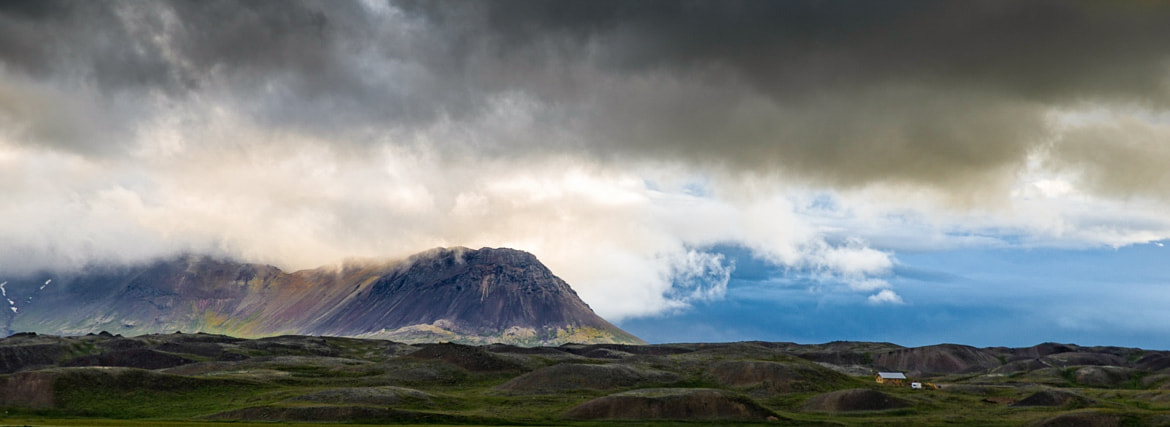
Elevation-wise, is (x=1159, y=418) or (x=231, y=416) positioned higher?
(x=1159, y=418)

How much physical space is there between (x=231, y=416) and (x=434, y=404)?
39.2 meters

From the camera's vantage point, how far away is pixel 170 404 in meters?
186

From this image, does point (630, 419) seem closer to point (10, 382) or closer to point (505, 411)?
point (505, 411)

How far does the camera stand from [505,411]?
178500 mm

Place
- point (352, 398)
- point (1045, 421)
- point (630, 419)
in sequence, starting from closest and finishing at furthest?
point (1045, 421) → point (630, 419) → point (352, 398)

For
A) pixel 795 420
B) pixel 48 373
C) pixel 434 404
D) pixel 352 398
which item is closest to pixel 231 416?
pixel 352 398

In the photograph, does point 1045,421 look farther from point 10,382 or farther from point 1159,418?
point 10,382

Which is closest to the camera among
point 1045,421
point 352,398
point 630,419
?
point 1045,421

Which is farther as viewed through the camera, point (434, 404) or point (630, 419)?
point (434, 404)

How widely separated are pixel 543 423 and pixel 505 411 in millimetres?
19619

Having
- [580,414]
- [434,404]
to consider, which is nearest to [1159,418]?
[580,414]

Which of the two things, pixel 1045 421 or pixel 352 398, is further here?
pixel 352 398

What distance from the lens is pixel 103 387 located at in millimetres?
192875

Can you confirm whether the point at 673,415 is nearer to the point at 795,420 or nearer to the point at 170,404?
the point at 795,420
